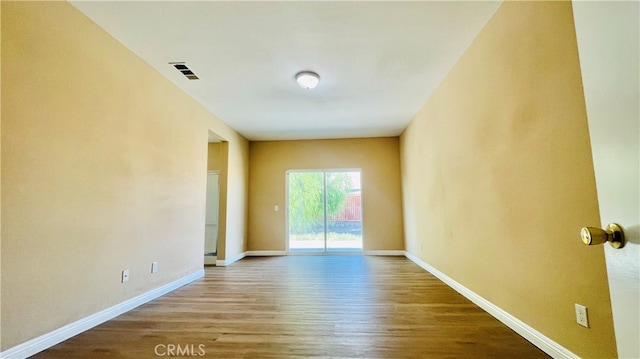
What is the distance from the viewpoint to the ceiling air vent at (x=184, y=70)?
2.90 meters

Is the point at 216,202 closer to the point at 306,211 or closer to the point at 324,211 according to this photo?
the point at 306,211

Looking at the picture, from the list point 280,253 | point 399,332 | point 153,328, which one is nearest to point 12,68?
point 153,328

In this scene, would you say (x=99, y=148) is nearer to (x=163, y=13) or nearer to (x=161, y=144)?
(x=161, y=144)

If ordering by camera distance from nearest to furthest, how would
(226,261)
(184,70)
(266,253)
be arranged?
(184,70) → (226,261) → (266,253)

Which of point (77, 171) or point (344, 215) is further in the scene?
point (344, 215)

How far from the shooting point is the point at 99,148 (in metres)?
2.29

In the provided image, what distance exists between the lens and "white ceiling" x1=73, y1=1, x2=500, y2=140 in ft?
6.93

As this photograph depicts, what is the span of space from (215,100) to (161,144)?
1.11 metres

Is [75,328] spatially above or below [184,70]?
below

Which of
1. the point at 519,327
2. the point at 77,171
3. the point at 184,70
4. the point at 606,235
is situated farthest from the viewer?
the point at 184,70

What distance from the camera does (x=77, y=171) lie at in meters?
2.10

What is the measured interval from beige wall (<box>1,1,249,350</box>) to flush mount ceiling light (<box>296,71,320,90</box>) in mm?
1618

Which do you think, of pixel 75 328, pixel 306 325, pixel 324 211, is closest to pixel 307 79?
pixel 306 325

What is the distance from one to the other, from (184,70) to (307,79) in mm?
1393
